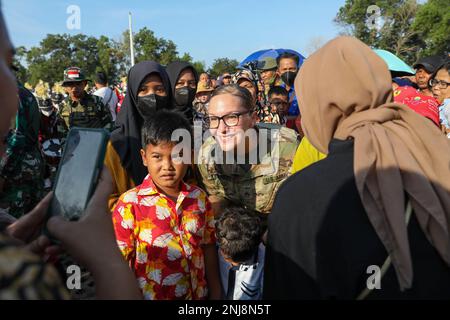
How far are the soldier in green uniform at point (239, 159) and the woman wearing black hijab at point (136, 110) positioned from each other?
1.47ft

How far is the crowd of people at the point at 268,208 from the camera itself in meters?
1.01

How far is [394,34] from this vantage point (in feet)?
157


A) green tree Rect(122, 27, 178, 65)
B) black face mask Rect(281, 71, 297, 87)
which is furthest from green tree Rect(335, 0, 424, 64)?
black face mask Rect(281, 71, 297, 87)

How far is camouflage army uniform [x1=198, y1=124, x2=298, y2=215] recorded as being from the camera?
2.37m

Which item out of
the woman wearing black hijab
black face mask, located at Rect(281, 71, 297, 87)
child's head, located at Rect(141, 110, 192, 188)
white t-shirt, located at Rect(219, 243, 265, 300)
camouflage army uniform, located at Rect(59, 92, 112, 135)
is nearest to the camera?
child's head, located at Rect(141, 110, 192, 188)

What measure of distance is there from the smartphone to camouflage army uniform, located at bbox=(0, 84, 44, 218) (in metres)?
2.25

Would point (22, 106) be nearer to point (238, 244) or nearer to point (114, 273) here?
point (238, 244)

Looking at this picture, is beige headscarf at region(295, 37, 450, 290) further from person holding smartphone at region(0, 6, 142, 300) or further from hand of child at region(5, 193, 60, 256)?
hand of child at region(5, 193, 60, 256)

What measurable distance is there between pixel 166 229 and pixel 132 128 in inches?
43.3

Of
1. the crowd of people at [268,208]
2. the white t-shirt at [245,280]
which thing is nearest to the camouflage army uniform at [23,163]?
the crowd of people at [268,208]

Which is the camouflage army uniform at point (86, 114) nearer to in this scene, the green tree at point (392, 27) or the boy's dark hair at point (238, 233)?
the boy's dark hair at point (238, 233)

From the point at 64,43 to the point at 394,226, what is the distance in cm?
6320
